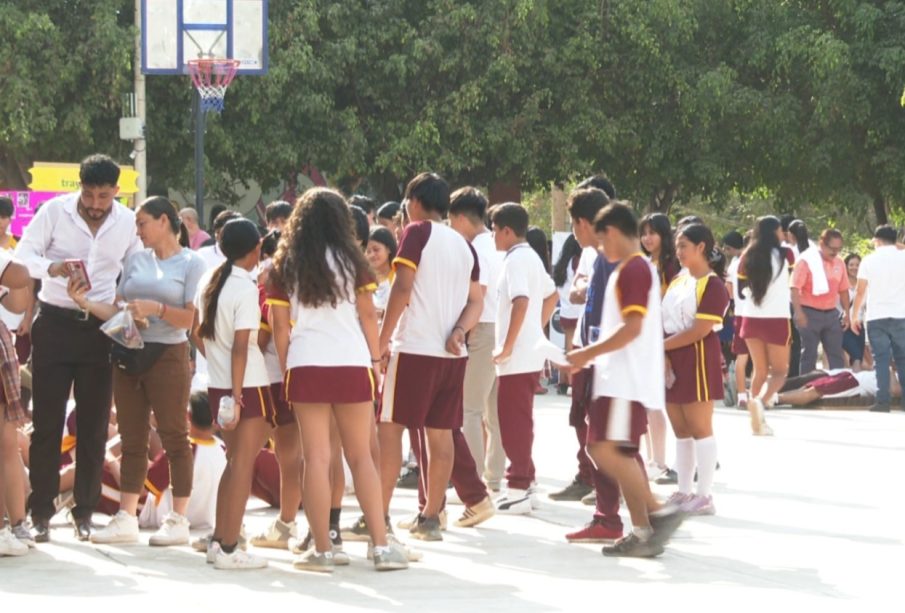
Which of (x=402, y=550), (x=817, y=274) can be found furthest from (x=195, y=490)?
(x=817, y=274)

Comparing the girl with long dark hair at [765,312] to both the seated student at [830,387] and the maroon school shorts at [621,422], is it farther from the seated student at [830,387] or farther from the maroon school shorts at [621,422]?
the maroon school shorts at [621,422]

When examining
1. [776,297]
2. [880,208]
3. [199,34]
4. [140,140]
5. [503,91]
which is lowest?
[776,297]

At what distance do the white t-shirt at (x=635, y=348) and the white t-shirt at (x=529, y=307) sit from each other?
1669mm

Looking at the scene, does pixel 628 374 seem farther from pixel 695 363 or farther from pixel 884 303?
pixel 884 303

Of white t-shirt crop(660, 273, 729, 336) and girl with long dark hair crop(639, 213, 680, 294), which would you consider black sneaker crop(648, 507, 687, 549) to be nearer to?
white t-shirt crop(660, 273, 729, 336)

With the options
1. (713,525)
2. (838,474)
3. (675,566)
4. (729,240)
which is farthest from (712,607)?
(729,240)

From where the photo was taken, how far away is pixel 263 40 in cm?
2386

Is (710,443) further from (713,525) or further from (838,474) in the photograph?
(838,474)

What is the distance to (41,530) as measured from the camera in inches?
350

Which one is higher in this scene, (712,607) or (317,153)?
(317,153)

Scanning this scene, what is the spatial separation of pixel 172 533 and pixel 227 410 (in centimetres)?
126

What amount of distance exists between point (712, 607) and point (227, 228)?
2.76m

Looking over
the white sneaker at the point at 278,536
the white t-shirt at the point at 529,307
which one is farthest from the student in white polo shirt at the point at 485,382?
the white sneaker at the point at 278,536

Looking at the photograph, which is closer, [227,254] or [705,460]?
[227,254]
